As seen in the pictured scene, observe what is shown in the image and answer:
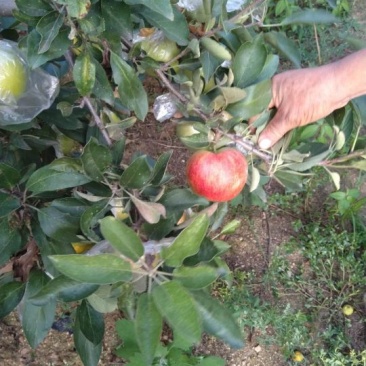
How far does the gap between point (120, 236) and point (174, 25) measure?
424 millimetres

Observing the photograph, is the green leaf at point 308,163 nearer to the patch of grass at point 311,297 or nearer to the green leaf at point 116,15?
the green leaf at point 116,15

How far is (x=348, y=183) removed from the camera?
217cm

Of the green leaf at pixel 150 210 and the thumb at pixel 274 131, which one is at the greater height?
the green leaf at pixel 150 210

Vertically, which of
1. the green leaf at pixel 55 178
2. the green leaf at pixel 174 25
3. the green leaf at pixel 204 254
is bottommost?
the green leaf at pixel 204 254

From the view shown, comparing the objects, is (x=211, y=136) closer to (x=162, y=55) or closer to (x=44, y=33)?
(x=162, y=55)

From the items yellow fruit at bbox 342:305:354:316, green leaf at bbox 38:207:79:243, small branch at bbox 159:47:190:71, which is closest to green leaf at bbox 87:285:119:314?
green leaf at bbox 38:207:79:243

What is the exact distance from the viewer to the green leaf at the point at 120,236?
0.74m

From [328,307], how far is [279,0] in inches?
53.6

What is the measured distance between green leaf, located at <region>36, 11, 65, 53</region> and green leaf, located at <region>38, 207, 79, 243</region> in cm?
30

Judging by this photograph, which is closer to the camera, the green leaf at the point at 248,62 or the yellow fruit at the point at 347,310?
the green leaf at the point at 248,62

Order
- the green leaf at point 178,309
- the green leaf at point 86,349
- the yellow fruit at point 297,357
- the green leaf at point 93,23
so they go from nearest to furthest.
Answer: the green leaf at point 178,309
the green leaf at point 93,23
the green leaf at point 86,349
the yellow fruit at point 297,357

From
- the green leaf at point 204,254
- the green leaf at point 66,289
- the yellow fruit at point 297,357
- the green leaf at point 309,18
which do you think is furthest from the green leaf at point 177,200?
the yellow fruit at point 297,357

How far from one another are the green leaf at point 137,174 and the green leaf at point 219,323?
0.22 m

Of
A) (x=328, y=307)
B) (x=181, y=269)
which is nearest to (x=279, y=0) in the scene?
(x=328, y=307)
